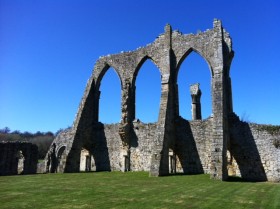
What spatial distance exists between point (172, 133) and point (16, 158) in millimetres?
10641

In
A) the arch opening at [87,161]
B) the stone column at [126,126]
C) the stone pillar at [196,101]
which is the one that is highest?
the stone pillar at [196,101]

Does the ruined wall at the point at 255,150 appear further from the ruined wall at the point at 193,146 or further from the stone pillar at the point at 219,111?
the ruined wall at the point at 193,146

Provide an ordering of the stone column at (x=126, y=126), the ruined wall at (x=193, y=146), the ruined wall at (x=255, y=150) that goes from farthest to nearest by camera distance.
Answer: the stone column at (x=126, y=126), the ruined wall at (x=193, y=146), the ruined wall at (x=255, y=150)

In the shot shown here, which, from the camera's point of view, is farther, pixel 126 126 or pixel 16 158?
pixel 126 126

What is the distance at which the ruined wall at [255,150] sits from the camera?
15.5m

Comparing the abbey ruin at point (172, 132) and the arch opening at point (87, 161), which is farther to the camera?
the arch opening at point (87, 161)

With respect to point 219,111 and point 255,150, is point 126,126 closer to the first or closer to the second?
point 219,111

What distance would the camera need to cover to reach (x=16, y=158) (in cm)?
2033

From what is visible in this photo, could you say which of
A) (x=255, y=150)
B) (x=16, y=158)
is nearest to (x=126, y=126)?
(x=16, y=158)

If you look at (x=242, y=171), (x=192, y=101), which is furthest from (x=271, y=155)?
(x=192, y=101)

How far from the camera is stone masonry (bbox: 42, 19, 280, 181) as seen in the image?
16.0 m

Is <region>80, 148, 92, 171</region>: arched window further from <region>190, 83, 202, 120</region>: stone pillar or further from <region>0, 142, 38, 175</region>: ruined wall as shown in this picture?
<region>190, 83, 202, 120</region>: stone pillar

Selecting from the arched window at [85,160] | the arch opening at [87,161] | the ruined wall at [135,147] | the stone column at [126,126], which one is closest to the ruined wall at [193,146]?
the ruined wall at [135,147]

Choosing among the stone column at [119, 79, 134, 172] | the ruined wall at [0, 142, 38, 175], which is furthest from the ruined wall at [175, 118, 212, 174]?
the ruined wall at [0, 142, 38, 175]
